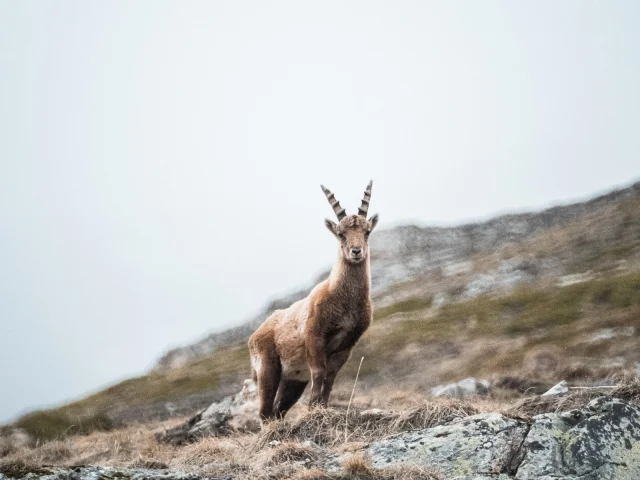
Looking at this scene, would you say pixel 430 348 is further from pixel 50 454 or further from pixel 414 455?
pixel 414 455

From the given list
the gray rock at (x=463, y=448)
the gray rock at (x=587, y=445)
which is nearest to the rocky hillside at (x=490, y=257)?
the gray rock at (x=463, y=448)

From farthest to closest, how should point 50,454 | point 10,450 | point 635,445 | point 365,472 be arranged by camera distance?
1. point 10,450
2. point 50,454
3. point 365,472
4. point 635,445

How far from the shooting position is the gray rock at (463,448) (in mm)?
9195

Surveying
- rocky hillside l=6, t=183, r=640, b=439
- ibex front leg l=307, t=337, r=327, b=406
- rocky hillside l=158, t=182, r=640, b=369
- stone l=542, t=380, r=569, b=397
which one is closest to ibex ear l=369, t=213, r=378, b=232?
ibex front leg l=307, t=337, r=327, b=406

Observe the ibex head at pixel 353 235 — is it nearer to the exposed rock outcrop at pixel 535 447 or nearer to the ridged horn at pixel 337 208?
the ridged horn at pixel 337 208

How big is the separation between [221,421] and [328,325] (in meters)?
13.3

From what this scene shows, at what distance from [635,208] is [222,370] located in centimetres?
6867

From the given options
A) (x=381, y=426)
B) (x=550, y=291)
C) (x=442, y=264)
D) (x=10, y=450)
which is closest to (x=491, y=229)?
(x=442, y=264)

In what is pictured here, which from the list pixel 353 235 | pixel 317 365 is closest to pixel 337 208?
pixel 353 235

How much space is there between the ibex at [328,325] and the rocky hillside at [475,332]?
12461mm

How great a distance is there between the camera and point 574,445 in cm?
897

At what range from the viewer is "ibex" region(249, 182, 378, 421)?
16.5 m

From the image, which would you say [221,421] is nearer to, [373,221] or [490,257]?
[373,221]

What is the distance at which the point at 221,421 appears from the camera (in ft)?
91.4
